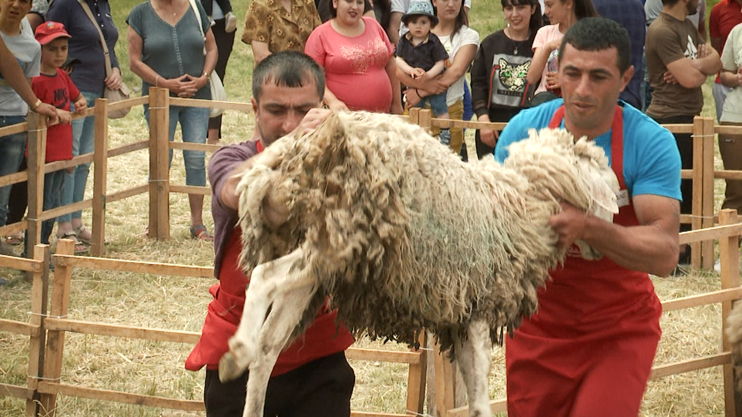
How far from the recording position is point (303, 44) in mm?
7465

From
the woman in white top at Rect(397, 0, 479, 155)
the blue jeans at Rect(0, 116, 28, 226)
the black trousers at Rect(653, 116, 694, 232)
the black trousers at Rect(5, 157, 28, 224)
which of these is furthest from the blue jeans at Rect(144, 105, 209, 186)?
the black trousers at Rect(653, 116, 694, 232)

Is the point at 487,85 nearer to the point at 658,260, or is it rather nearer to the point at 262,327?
the point at 658,260

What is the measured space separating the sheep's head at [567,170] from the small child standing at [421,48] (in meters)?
4.52

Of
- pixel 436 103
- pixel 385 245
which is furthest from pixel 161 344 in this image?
pixel 385 245

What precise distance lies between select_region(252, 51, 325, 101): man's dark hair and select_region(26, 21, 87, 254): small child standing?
4073 millimetres

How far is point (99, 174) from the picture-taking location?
717 cm

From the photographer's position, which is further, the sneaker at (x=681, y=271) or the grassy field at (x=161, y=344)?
the sneaker at (x=681, y=271)

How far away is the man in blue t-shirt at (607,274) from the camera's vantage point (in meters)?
3.12

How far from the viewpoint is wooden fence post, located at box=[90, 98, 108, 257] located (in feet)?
23.2

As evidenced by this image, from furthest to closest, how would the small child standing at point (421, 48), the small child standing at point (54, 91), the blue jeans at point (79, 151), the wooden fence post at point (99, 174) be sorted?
1. the small child standing at point (421, 48)
2. the blue jeans at point (79, 151)
3. the wooden fence post at point (99, 174)
4. the small child standing at point (54, 91)

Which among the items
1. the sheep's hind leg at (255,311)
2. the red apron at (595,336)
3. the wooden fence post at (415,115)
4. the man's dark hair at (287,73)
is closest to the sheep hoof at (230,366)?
the sheep's hind leg at (255,311)

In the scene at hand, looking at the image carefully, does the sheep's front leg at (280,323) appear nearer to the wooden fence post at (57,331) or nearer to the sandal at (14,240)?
the wooden fence post at (57,331)

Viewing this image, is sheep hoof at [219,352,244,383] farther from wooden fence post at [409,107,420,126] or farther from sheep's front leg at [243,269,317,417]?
wooden fence post at [409,107,420,126]

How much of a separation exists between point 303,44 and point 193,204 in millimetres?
1612
